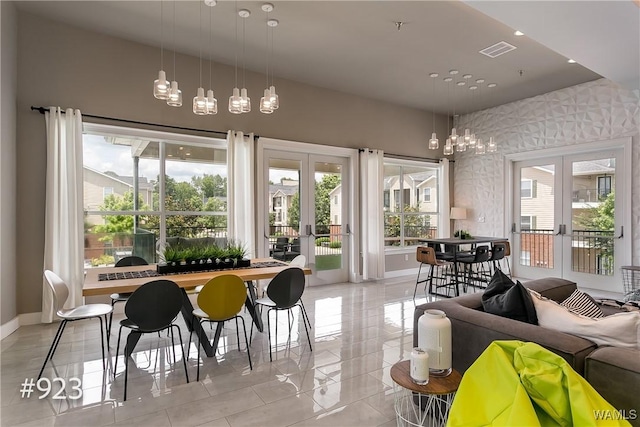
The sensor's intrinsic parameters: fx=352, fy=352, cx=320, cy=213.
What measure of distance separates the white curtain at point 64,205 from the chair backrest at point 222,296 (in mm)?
2455

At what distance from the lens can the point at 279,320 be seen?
4.35 meters

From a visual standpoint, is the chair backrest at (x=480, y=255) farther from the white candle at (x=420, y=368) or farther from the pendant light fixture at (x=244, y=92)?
the white candle at (x=420, y=368)

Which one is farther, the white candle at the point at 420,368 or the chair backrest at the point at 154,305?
the chair backrest at the point at 154,305

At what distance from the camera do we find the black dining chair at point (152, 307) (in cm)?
263

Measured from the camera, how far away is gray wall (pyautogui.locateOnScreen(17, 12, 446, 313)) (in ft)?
13.6

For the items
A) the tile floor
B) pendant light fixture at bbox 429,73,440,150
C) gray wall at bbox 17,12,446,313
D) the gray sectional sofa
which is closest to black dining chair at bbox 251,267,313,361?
the tile floor

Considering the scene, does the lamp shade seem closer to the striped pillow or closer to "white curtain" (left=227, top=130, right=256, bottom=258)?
"white curtain" (left=227, top=130, right=256, bottom=258)

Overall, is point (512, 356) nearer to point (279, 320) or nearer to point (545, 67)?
point (279, 320)

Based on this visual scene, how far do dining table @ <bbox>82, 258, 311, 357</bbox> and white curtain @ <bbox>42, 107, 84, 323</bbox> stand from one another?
3.16 ft

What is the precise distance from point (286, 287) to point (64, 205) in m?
3.04

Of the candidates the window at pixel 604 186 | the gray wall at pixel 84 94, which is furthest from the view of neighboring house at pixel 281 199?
the window at pixel 604 186

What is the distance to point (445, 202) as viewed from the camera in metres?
8.04

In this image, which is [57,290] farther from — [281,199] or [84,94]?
[281,199]

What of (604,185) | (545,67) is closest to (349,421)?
(545,67)
